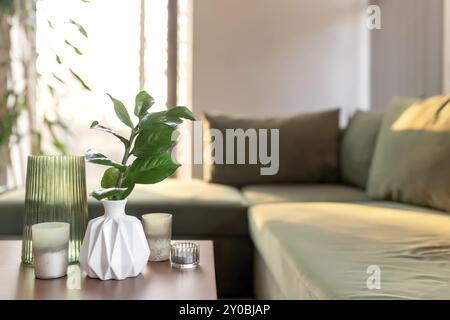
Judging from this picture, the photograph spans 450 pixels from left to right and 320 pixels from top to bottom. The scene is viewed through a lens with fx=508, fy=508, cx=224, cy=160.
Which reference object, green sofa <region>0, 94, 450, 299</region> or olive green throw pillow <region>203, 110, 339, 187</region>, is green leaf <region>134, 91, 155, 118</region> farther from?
olive green throw pillow <region>203, 110, 339, 187</region>

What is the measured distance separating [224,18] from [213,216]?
1438mm

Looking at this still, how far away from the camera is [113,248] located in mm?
934

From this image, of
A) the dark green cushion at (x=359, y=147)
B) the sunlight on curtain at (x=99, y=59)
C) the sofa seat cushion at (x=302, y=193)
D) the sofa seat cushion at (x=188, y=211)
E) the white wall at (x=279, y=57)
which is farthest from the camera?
the white wall at (x=279, y=57)

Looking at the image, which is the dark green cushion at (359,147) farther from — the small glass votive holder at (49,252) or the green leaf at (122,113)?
the small glass votive holder at (49,252)

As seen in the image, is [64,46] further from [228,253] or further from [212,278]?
[212,278]

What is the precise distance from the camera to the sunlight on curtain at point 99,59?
8.54ft

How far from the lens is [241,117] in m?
2.45

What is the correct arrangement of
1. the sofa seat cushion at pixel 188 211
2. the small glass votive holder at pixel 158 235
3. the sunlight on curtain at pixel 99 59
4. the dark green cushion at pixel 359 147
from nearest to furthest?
the small glass votive holder at pixel 158 235
the sofa seat cushion at pixel 188 211
the dark green cushion at pixel 359 147
the sunlight on curtain at pixel 99 59

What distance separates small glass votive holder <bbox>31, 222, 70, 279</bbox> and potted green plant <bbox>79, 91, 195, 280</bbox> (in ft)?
0.13

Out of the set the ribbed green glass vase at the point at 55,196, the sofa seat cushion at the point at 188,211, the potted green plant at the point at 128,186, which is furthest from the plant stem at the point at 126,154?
the sofa seat cushion at the point at 188,211

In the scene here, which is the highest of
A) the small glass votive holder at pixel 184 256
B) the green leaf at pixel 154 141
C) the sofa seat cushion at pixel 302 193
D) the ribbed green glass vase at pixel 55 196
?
the green leaf at pixel 154 141

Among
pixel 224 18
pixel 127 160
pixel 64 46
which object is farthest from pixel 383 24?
pixel 127 160

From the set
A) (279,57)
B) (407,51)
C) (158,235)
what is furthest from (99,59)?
(158,235)

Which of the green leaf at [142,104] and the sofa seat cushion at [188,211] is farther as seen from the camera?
the sofa seat cushion at [188,211]
